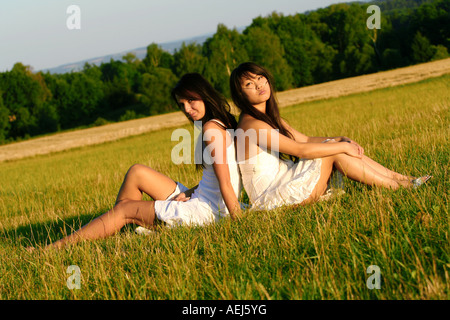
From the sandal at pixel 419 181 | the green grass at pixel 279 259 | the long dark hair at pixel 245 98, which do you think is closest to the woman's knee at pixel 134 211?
the green grass at pixel 279 259

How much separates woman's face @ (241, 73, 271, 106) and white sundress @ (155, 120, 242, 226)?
0.43 metres

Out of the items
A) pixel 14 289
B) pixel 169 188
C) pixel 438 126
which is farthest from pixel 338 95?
pixel 14 289

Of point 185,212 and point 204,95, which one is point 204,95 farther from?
point 185,212

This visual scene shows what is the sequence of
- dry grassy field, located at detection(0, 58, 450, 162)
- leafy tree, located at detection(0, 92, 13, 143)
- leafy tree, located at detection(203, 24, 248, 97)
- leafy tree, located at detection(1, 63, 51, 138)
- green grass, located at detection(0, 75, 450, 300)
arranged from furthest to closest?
1. leafy tree, located at detection(1, 63, 51, 138)
2. leafy tree, located at detection(203, 24, 248, 97)
3. leafy tree, located at detection(0, 92, 13, 143)
4. dry grassy field, located at detection(0, 58, 450, 162)
5. green grass, located at detection(0, 75, 450, 300)

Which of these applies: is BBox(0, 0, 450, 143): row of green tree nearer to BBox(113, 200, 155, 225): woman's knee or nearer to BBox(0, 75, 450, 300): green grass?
BBox(113, 200, 155, 225): woman's knee

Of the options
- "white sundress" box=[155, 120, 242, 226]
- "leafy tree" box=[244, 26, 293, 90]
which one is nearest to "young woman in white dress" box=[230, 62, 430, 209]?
"white sundress" box=[155, 120, 242, 226]

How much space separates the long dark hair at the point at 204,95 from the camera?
4.01m

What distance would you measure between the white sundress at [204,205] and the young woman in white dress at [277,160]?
11 centimetres

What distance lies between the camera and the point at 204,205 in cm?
402

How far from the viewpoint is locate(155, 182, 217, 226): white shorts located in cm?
386

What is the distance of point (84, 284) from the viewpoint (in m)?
2.67

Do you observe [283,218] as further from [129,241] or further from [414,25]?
[414,25]

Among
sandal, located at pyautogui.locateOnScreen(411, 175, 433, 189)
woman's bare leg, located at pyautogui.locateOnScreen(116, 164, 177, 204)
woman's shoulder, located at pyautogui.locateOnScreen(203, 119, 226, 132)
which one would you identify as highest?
woman's shoulder, located at pyautogui.locateOnScreen(203, 119, 226, 132)

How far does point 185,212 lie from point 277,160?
3.50 ft
